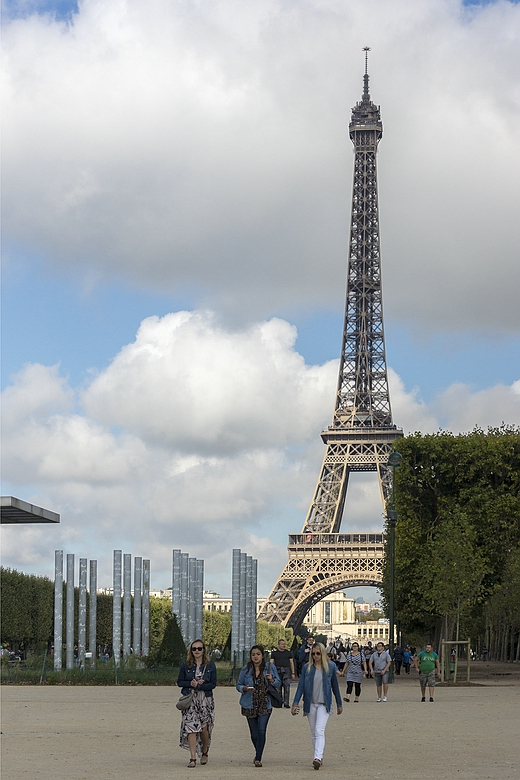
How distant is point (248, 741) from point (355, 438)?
8262cm

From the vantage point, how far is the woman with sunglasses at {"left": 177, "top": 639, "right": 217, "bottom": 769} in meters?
15.3

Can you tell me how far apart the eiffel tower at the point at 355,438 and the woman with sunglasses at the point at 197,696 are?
72.0 m

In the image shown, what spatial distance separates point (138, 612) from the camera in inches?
2023

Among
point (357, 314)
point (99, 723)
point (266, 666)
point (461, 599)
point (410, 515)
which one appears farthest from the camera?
point (357, 314)

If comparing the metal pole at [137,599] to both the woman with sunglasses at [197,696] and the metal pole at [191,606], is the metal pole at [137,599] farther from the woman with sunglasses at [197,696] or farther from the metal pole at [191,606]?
the woman with sunglasses at [197,696]

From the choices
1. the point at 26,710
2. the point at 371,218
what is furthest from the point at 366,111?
the point at 26,710

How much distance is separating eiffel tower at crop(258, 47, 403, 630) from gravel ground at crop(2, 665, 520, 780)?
200 feet

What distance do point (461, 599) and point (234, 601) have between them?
29.5 ft

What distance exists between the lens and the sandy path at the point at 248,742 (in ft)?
47.7

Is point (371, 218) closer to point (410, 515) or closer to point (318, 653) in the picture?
point (410, 515)

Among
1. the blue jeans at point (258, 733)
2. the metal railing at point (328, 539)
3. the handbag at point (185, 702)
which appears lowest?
the blue jeans at point (258, 733)

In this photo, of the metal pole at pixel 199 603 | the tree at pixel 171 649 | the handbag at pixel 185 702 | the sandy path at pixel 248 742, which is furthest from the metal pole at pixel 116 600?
the handbag at pixel 185 702

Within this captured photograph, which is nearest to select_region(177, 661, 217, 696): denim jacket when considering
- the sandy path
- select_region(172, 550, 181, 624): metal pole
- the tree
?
the sandy path

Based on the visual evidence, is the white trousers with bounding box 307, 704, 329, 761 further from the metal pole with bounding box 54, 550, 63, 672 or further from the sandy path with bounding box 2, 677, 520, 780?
the metal pole with bounding box 54, 550, 63, 672
